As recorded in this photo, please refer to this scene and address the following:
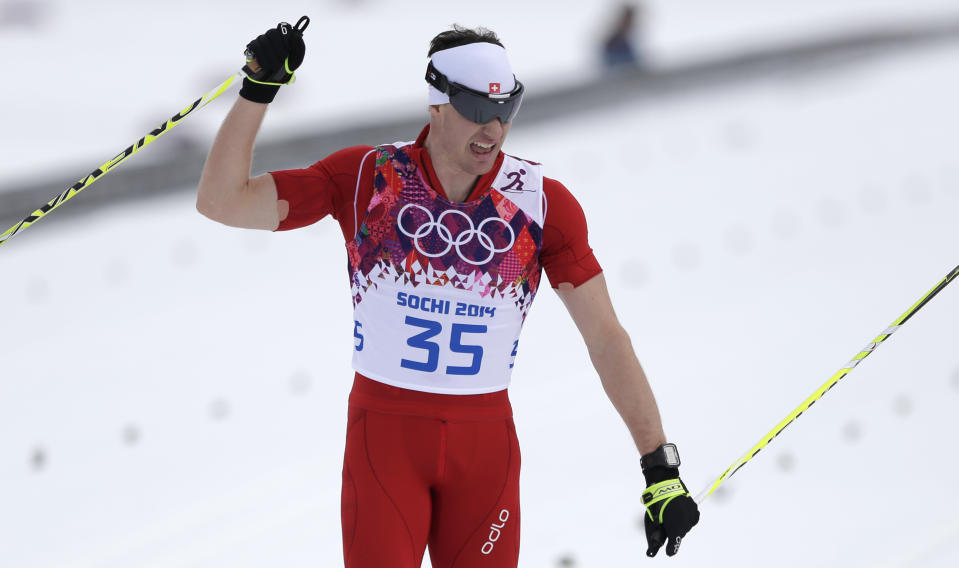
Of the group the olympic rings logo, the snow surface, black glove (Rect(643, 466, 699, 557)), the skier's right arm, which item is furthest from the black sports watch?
the snow surface

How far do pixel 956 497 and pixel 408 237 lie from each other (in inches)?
124

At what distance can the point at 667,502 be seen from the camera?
2754 mm

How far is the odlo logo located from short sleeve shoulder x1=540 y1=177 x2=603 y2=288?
580 mm

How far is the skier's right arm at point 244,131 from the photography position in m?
2.50

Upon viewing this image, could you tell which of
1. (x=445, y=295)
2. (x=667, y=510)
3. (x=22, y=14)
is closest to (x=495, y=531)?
(x=667, y=510)

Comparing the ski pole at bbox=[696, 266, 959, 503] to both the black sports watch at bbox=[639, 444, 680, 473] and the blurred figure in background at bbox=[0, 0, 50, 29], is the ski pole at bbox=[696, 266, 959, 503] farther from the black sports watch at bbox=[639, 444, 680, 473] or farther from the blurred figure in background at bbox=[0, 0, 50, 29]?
the blurred figure in background at bbox=[0, 0, 50, 29]

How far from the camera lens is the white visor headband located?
2623 millimetres

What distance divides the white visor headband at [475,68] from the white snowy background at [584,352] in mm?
2192

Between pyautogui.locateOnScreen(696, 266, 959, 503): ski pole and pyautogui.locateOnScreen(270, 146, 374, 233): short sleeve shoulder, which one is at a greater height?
pyautogui.locateOnScreen(270, 146, 374, 233): short sleeve shoulder

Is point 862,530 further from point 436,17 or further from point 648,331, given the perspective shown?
point 436,17

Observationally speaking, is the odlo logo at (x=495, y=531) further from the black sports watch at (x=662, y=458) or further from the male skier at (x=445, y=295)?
the black sports watch at (x=662, y=458)

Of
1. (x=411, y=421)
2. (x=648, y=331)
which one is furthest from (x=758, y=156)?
(x=411, y=421)

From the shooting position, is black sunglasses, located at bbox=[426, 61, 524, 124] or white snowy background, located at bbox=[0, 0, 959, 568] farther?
white snowy background, located at bbox=[0, 0, 959, 568]

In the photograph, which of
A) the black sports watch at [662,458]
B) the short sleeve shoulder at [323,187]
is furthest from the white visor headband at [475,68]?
the black sports watch at [662,458]
